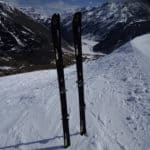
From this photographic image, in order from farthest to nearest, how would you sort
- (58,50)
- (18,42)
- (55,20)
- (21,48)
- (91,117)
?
1. (18,42)
2. (21,48)
3. (91,117)
4. (58,50)
5. (55,20)

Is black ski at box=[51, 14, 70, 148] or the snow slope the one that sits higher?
black ski at box=[51, 14, 70, 148]

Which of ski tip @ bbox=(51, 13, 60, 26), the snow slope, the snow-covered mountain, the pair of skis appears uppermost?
the snow-covered mountain

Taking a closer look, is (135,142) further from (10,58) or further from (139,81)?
(10,58)

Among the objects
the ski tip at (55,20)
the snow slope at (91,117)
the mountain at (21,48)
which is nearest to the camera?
Answer: the ski tip at (55,20)

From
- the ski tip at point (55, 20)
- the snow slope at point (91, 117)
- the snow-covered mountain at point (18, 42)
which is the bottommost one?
the snow slope at point (91, 117)

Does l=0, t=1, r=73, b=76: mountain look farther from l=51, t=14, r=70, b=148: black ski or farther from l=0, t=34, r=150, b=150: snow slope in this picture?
l=51, t=14, r=70, b=148: black ski

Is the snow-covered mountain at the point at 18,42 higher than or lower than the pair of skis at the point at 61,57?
higher

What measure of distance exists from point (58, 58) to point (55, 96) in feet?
22.6

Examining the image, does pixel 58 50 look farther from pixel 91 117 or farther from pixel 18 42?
pixel 18 42

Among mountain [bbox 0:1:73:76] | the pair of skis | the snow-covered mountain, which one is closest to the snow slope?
the pair of skis

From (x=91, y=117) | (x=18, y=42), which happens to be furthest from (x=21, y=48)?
(x=91, y=117)

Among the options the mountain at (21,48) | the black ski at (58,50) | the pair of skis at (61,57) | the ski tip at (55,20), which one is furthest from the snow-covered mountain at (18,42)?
the ski tip at (55,20)

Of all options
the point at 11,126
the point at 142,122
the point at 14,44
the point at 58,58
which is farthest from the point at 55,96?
the point at 14,44

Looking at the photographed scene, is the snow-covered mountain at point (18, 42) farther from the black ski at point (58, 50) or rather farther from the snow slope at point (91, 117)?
the black ski at point (58, 50)
